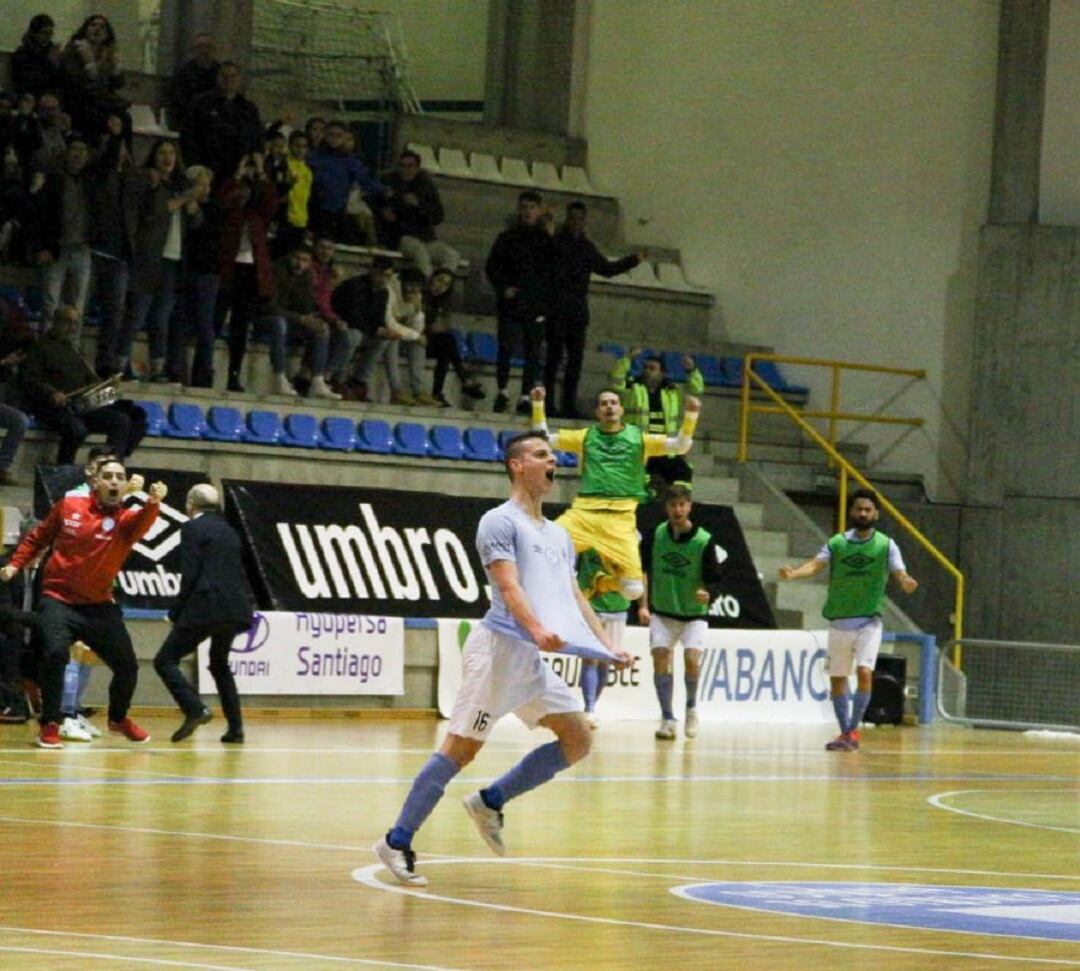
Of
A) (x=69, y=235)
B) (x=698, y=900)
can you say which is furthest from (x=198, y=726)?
(x=698, y=900)

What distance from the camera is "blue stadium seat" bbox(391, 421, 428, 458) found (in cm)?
2509

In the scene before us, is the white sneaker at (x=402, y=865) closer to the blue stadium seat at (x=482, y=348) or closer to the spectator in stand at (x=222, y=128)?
the spectator in stand at (x=222, y=128)

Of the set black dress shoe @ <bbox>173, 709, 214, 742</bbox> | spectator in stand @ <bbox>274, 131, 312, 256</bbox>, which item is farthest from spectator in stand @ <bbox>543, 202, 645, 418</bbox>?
black dress shoe @ <bbox>173, 709, 214, 742</bbox>

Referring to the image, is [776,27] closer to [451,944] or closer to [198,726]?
[198,726]

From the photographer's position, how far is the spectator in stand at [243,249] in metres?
23.5

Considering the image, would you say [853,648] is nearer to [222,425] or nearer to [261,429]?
[261,429]

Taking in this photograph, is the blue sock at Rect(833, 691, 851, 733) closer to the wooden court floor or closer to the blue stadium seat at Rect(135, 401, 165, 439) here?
the wooden court floor

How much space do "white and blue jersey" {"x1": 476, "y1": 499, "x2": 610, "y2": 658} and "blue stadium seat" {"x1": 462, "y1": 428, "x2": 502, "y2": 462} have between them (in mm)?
15610

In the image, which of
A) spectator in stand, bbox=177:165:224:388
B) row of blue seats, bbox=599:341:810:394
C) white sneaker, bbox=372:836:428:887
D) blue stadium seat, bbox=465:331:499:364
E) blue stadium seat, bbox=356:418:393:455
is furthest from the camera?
row of blue seats, bbox=599:341:810:394

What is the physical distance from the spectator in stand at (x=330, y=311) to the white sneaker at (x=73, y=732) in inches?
337

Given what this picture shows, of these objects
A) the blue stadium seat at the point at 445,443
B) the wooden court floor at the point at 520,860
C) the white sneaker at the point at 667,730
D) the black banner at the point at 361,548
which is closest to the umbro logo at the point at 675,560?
the white sneaker at the point at 667,730

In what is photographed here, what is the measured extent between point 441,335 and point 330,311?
1.62 meters

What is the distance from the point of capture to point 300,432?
24203 mm

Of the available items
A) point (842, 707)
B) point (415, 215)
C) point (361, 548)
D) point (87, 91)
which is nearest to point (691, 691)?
point (842, 707)
